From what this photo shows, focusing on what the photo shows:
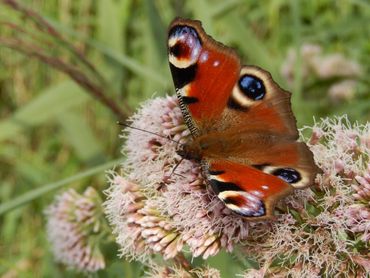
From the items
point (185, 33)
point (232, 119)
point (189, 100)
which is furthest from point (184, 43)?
point (232, 119)

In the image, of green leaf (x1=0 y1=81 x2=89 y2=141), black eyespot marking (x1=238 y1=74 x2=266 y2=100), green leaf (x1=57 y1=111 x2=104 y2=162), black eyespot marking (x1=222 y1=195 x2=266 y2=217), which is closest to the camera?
black eyespot marking (x1=222 y1=195 x2=266 y2=217)

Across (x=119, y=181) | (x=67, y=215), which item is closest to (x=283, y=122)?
(x=119, y=181)

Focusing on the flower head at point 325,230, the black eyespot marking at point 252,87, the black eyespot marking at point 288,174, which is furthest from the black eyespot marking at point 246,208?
the black eyespot marking at point 252,87

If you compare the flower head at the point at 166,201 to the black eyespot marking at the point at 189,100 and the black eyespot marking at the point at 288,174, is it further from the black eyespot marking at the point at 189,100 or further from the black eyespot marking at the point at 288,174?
the black eyespot marking at the point at 288,174

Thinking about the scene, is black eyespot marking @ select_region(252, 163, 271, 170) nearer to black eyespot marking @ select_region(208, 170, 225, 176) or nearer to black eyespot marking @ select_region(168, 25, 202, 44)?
black eyespot marking @ select_region(208, 170, 225, 176)

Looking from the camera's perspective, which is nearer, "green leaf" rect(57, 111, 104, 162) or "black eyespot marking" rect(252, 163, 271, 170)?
"black eyespot marking" rect(252, 163, 271, 170)

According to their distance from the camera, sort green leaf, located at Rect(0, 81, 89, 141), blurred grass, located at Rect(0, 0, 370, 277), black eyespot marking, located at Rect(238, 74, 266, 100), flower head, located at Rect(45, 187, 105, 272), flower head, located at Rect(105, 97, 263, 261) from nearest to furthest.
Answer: flower head, located at Rect(105, 97, 263, 261) → black eyespot marking, located at Rect(238, 74, 266, 100) → flower head, located at Rect(45, 187, 105, 272) → blurred grass, located at Rect(0, 0, 370, 277) → green leaf, located at Rect(0, 81, 89, 141)

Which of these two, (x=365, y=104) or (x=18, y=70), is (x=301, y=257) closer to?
(x=365, y=104)

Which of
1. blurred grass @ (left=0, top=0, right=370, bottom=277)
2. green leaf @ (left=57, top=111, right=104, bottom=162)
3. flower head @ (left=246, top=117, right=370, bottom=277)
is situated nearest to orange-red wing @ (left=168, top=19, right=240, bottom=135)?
flower head @ (left=246, top=117, right=370, bottom=277)
